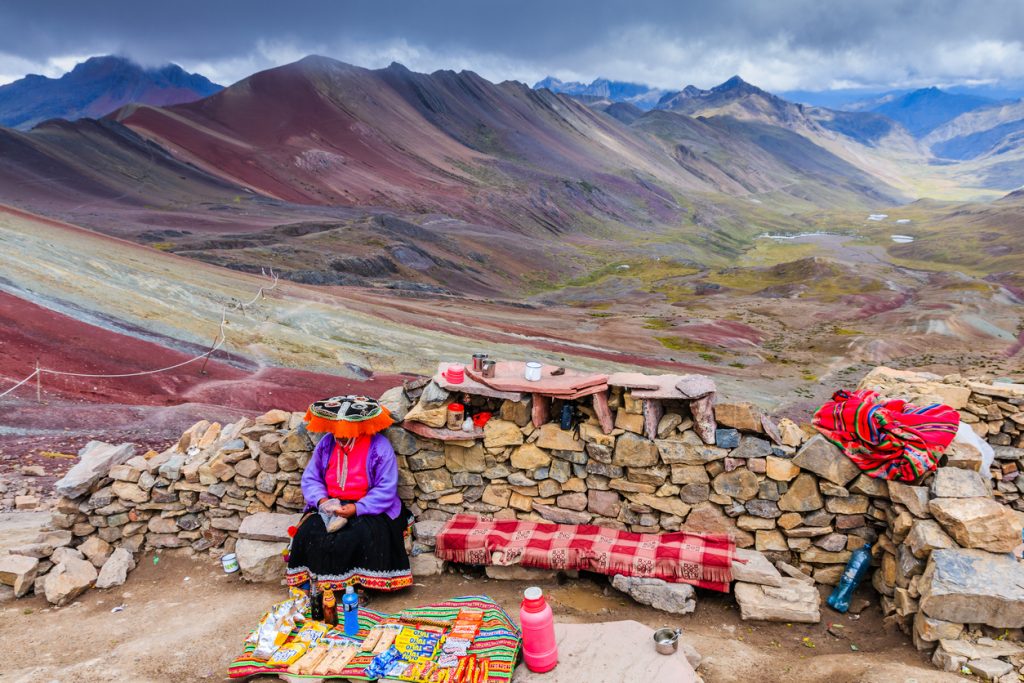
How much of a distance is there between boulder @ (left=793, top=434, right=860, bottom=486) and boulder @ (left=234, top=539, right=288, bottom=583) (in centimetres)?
607

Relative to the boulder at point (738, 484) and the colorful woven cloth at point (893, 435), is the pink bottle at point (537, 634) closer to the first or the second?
the boulder at point (738, 484)

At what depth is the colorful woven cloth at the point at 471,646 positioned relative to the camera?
17.0ft

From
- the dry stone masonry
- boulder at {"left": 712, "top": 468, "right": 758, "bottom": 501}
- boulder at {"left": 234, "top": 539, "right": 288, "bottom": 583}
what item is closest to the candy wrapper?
boulder at {"left": 234, "top": 539, "right": 288, "bottom": 583}

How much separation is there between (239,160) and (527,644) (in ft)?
274

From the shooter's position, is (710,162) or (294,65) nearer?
(294,65)

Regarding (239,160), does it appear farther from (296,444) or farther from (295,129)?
(296,444)

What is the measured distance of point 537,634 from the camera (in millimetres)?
5121

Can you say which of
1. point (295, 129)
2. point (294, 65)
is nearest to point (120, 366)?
point (295, 129)

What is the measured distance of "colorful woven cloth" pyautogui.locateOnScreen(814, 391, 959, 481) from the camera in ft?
19.6

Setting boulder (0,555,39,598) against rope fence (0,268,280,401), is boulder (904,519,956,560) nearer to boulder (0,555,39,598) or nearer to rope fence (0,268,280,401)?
boulder (0,555,39,598)

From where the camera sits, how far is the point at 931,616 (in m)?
5.25

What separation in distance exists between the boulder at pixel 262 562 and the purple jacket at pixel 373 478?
760 mm

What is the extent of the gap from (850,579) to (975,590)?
4.30 ft

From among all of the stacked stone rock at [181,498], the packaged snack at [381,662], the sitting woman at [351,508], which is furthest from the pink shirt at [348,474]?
the packaged snack at [381,662]
